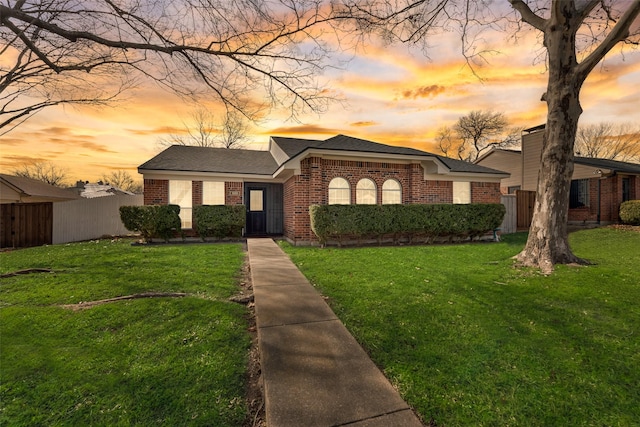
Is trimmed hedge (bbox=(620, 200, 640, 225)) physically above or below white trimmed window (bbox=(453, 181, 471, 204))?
below

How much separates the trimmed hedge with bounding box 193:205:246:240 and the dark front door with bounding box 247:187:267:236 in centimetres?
231

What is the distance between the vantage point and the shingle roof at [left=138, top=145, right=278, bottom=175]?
12484 millimetres

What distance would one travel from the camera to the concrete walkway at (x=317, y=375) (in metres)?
1.85

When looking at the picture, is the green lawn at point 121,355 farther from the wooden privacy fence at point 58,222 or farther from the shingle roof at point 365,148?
the wooden privacy fence at point 58,222

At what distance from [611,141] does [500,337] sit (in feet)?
174

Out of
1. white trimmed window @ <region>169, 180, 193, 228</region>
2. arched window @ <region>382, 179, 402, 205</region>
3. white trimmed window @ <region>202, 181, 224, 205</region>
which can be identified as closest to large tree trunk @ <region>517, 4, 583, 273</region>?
arched window @ <region>382, 179, 402, 205</region>

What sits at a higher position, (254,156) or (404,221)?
(254,156)

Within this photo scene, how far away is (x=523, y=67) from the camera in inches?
350

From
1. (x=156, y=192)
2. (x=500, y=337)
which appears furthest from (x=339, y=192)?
(x=500, y=337)

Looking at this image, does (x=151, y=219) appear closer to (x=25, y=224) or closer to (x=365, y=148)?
(x=25, y=224)

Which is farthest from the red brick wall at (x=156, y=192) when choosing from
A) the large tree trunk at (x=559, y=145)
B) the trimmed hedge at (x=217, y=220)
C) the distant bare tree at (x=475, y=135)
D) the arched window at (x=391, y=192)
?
the distant bare tree at (x=475, y=135)

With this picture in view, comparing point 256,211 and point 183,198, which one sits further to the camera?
point 256,211

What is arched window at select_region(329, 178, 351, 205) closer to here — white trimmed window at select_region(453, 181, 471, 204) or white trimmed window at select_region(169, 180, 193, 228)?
white trimmed window at select_region(453, 181, 471, 204)

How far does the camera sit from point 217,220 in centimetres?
1159
